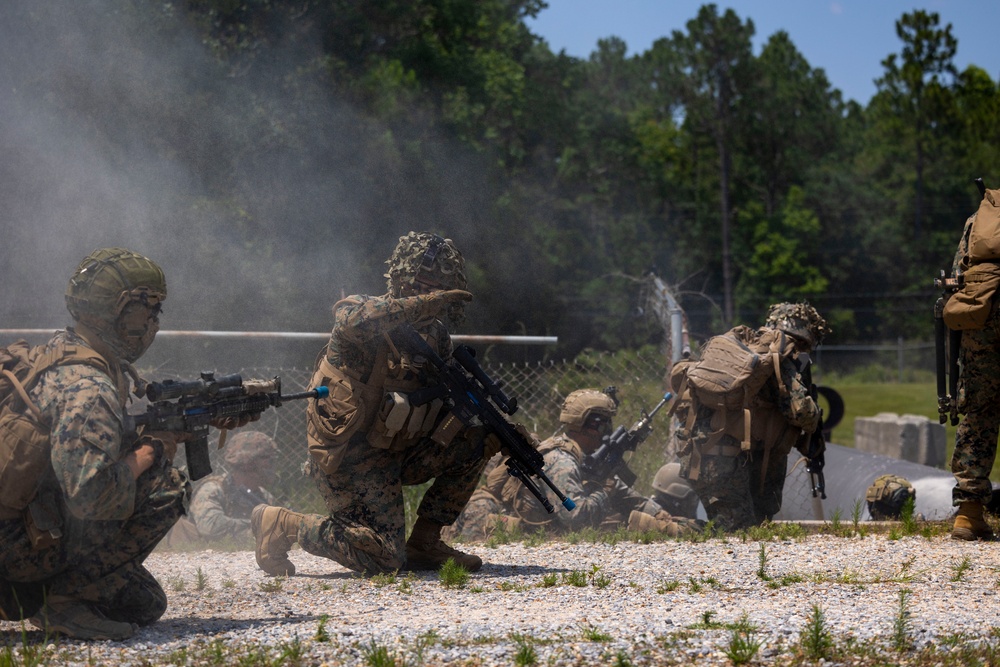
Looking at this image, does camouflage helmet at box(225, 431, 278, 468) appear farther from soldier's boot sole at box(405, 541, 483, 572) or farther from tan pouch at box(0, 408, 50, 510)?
tan pouch at box(0, 408, 50, 510)

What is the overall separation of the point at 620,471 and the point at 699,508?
765 millimetres

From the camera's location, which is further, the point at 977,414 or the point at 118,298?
the point at 977,414

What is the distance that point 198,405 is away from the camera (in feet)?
13.9

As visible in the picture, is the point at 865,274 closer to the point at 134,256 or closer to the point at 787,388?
the point at 787,388

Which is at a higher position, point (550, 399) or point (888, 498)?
point (550, 399)

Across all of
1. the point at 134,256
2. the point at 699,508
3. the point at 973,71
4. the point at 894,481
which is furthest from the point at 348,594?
the point at 973,71

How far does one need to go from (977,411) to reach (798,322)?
1194 mm

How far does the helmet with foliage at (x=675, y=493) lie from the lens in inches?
312

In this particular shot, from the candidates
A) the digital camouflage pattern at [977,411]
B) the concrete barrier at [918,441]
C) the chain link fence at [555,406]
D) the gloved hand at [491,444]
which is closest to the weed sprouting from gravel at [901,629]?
the gloved hand at [491,444]

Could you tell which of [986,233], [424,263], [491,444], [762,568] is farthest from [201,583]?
[986,233]

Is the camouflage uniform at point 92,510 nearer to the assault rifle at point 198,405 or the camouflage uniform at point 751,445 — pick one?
the assault rifle at point 198,405

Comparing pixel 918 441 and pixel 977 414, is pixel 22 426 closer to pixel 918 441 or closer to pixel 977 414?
pixel 977 414

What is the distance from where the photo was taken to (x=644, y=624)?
4191mm

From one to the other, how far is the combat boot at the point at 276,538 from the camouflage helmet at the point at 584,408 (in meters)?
2.49
